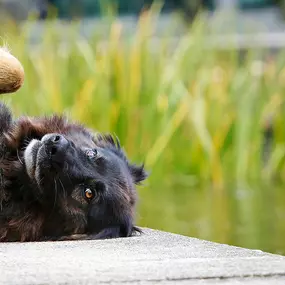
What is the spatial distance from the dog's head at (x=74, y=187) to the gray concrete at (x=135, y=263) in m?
Answer: 0.22

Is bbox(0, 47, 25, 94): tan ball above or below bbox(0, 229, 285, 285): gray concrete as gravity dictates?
above

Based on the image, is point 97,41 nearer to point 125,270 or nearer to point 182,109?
point 182,109

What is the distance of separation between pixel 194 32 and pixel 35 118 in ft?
13.4

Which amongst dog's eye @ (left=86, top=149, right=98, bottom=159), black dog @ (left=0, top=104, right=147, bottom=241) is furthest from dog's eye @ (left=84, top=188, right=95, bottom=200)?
dog's eye @ (left=86, top=149, right=98, bottom=159)

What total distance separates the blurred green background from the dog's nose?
10.9 ft

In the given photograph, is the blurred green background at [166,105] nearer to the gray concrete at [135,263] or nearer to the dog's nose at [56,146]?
the dog's nose at [56,146]

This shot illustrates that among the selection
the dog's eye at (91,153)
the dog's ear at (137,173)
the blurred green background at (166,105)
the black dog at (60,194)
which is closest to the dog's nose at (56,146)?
the black dog at (60,194)

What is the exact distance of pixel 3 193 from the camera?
14.0 feet

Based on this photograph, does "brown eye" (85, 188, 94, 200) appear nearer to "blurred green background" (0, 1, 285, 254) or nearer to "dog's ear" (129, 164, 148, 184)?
"dog's ear" (129, 164, 148, 184)

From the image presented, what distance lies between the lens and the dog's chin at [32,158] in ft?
13.7

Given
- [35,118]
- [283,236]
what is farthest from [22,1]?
[35,118]

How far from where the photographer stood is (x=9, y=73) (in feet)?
14.5

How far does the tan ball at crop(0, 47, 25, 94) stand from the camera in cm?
441

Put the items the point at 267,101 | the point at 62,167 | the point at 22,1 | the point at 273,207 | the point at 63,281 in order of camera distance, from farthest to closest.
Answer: the point at 22,1
the point at 267,101
the point at 273,207
the point at 62,167
the point at 63,281
